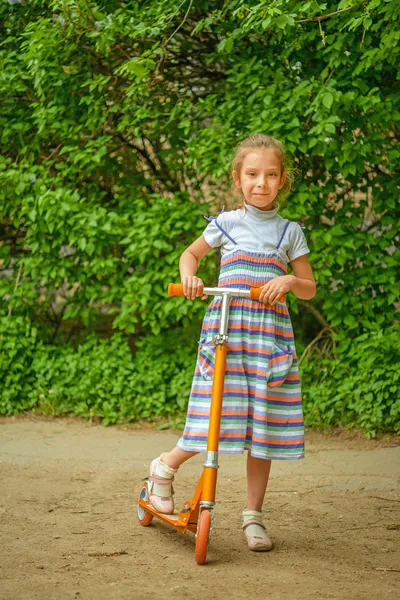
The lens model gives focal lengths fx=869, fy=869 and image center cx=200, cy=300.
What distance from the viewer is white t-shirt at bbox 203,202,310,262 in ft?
11.2

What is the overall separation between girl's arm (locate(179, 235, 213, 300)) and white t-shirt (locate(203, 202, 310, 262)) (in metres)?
0.05

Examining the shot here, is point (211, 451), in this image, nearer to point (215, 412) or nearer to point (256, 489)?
point (215, 412)

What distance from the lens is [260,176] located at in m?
3.36

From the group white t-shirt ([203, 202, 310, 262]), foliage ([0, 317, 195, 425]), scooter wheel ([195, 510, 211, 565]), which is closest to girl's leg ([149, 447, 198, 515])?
scooter wheel ([195, 510, 211, 565])

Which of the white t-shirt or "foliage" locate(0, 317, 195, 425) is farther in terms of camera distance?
"foliage" locate(0, 317, 195, 425)

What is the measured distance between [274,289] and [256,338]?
0.80ft

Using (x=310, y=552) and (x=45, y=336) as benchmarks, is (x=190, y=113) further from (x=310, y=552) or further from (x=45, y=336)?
(x=310, y=552)

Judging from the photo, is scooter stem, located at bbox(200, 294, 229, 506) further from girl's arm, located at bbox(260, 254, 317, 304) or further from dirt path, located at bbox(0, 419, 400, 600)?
dirt path, located at bbox(0, 419, 400, 600)

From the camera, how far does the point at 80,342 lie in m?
6.59

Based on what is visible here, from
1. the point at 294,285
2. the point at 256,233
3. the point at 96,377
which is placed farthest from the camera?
the point at 96,377

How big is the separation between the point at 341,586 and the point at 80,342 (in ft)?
12.9

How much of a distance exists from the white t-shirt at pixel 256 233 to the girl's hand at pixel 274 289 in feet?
0.74

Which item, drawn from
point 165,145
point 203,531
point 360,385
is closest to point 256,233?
point 203,531

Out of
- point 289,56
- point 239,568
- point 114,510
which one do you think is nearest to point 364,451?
point 114,510
